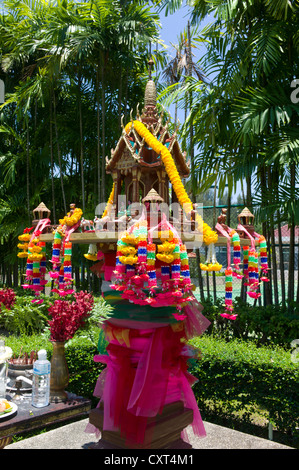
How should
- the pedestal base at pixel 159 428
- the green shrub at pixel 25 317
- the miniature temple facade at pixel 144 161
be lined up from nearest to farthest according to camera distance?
1. the pedestal base at pixel 159 428
2. the miniature temple facade at pixel 144 161
3. the green shrub at pixel 25 317

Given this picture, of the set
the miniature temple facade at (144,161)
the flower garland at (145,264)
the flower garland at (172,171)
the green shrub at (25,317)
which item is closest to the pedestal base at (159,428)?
the flower garland at (145,264)

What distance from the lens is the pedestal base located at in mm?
2592

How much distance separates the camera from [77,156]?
35.1ft

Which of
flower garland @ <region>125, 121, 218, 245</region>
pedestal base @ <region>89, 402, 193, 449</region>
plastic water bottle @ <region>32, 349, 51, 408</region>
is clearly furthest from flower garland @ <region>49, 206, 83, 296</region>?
plastic water bottle @ <region>32, 349, 51, 408</region>

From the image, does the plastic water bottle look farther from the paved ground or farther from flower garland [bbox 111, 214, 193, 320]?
flower garland [bbox 111, 214, 193, 320]

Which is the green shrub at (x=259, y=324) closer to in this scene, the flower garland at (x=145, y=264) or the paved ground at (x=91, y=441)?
the paved ground at (x=91, y=441)

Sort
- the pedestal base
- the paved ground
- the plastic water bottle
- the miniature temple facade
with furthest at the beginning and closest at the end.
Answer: the plastic water bottle
the paved ground
the miniature temple facade
the pedestal base

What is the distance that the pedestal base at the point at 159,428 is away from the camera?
259 centimetres

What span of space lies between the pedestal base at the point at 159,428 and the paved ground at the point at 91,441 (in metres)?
0.22

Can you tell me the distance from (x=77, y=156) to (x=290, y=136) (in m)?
6.72

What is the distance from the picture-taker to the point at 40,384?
3.46 meters

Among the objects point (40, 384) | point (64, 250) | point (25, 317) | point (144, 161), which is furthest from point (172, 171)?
point (25, 317)

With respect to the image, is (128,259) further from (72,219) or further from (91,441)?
(91,441)

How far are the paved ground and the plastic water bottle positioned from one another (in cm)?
31
